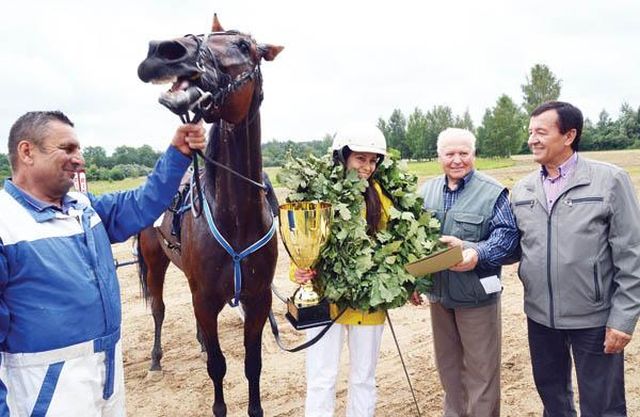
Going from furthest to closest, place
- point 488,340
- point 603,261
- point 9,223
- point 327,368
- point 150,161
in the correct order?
point 150,161
point 488,340
point 327,368
point 603,261
point 9,223

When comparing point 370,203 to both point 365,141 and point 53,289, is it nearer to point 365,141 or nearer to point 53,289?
point 365,141

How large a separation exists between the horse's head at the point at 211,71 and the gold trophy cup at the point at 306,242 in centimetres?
63

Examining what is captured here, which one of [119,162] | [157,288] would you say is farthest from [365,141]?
[119,162]

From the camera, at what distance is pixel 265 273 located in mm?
3164

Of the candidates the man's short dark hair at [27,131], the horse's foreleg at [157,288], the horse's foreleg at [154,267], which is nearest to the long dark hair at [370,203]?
the man's short dark hair at [27,131]

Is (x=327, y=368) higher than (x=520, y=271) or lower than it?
lower

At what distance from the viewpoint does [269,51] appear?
2.75 metres

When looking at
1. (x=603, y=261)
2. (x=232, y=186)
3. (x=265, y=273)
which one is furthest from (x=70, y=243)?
(x=603, y=261)

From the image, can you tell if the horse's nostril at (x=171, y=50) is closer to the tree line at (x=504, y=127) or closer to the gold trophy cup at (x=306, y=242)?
the gold trophy cup at (x=306, y=242)

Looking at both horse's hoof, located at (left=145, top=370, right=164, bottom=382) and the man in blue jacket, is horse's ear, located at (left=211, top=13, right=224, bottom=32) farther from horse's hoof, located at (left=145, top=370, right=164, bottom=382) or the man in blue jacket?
horse's hoof, located at (left=145, top=370, right=164, bottom=382)

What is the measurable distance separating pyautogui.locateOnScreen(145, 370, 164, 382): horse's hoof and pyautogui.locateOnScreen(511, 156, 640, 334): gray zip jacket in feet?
11.3

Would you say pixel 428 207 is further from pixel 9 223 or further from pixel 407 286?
pixel 9 223

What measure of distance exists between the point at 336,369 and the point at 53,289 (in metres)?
1.63

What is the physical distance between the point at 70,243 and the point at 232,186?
1.13m
